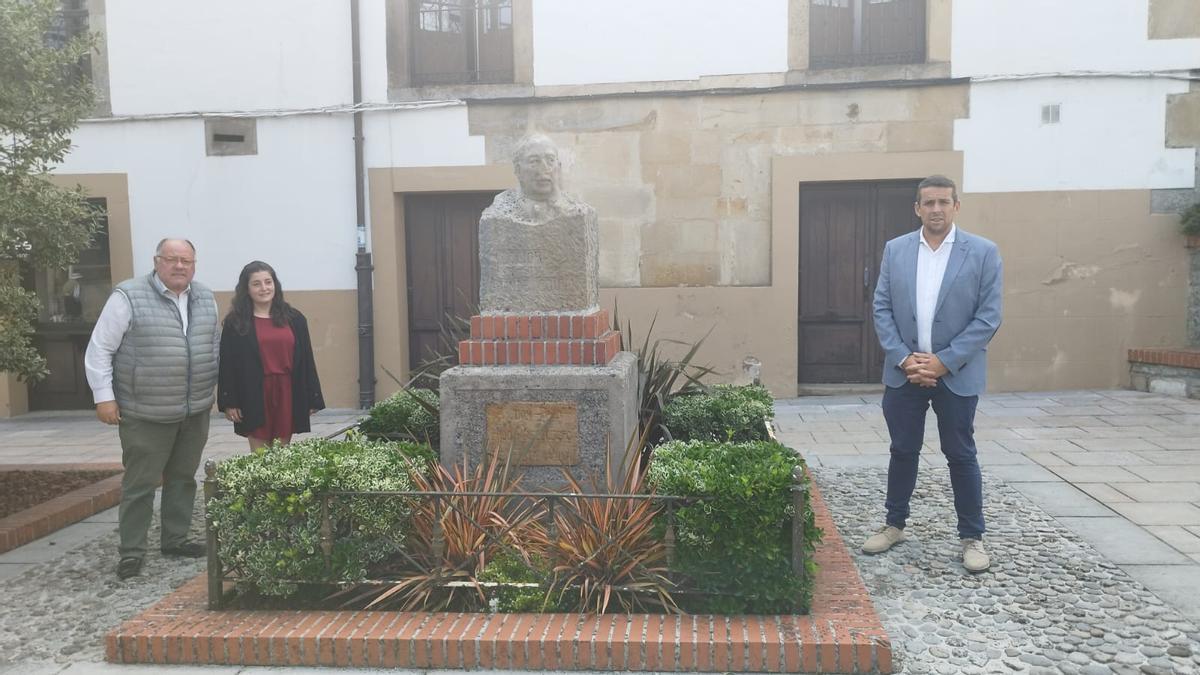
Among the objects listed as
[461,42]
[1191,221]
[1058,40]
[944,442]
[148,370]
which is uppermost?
[461,42]

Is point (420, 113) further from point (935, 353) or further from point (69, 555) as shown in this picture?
point (935, 353)

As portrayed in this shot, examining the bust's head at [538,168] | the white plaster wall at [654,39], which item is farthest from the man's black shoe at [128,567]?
the white plaster wall at [654,39]

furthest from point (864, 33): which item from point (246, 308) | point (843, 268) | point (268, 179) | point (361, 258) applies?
point (246, 308)

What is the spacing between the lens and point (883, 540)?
431 centimetres

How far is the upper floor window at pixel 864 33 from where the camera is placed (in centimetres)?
880

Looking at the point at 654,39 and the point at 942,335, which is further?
the point at 654,39

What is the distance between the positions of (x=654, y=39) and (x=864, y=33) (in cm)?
A: 207

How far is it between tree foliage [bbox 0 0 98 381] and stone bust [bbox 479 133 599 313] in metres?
2.87

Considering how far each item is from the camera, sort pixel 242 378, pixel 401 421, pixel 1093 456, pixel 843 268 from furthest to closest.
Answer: pixel 843 268
pixel 1093 456
pixel 401 421
pixel 242 378

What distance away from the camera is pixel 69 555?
461cm

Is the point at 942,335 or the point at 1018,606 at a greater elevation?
the point at 942,335

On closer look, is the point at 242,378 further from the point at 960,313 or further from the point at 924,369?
the point at 960,313

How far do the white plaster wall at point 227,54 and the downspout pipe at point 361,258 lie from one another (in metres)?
0.12

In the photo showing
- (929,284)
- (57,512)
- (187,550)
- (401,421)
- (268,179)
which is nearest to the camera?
(929,284)
